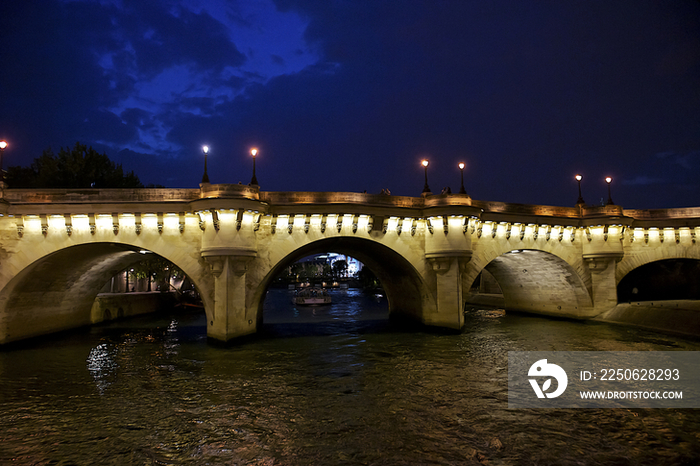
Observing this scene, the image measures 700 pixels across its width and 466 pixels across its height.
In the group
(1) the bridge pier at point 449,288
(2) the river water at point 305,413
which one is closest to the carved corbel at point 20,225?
(2) the river water at point 305,413

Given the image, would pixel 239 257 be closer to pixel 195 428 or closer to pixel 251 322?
pixel 251 322

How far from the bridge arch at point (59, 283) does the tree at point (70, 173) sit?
11001mm

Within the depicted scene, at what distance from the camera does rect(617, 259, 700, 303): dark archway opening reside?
1431 inches

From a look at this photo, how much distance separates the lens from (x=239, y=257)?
→ 835 inches

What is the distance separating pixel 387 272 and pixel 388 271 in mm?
441

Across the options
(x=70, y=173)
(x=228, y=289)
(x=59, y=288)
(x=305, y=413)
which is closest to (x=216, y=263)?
(x=228, y=289)

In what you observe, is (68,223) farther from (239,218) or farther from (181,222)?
(239,218)

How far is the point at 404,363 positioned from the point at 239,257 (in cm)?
1004

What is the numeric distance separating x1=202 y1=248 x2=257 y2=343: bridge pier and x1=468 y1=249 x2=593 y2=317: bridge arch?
14747mm

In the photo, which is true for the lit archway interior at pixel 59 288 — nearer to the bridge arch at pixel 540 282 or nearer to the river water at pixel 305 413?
the river water at pixel 305 413

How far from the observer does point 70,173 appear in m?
35.7

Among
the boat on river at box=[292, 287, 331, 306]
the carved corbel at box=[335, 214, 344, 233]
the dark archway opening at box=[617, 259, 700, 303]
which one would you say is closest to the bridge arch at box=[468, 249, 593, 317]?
the dark archway opening at box=[617, 259, 700, 303]

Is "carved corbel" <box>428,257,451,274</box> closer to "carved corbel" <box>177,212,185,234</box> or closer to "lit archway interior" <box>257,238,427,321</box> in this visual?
"lit archway interior" <box>257,238,427,321</box>

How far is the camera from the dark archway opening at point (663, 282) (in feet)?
119
